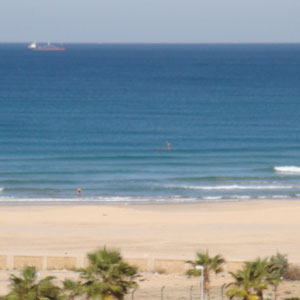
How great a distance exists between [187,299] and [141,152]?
1445 inches

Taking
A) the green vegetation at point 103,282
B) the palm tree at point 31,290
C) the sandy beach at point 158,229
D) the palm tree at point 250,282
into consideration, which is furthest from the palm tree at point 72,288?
the sandy beach at point 158,229

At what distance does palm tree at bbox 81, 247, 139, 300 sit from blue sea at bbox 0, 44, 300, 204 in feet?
88.9

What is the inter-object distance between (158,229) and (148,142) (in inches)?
1109

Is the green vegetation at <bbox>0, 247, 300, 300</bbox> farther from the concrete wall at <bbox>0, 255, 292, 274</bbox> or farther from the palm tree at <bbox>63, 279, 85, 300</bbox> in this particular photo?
the concrete wall at <bbox>0, 255, 292, 274</bbox>

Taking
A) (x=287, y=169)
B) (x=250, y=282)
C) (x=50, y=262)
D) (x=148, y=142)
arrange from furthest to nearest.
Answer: (x=148, y=142) < (x=287, y=169) < (x=50, y=262) < (x=250, y=282)

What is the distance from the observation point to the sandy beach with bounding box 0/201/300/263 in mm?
37125

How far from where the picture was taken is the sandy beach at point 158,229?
37125 millimetres

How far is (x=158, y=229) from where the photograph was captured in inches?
1644

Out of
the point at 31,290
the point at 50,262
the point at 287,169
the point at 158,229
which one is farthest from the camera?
the point at 287,169

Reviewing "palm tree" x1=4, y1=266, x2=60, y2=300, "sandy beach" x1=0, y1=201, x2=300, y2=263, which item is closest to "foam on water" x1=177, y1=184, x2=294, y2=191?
"sandy beach" x1=0, y1=201, x2=300, y2=263

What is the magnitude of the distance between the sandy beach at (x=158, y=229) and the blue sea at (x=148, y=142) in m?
3.39

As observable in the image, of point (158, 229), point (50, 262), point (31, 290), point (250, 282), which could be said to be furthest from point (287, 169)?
point (31, 290)

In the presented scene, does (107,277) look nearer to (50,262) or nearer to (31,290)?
(31,290)

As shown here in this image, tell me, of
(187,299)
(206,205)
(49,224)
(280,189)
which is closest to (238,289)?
(187,299)
